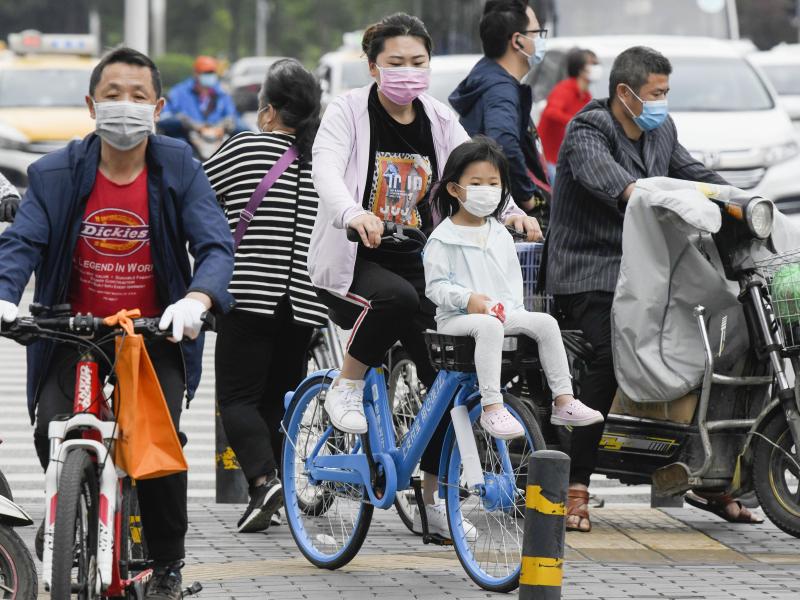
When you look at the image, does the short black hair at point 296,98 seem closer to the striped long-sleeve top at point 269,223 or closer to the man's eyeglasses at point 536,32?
the striped long-sleeve top at point 269,223

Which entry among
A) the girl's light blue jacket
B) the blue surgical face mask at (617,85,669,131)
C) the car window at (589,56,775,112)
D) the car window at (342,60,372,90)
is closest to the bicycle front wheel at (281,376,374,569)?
the girl's light blue jacket

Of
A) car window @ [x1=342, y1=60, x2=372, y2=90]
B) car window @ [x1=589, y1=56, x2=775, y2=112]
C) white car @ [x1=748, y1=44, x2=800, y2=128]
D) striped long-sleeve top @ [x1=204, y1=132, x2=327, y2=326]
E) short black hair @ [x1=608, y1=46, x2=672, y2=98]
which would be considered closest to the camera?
short black hair @ [x1=608, y1=46, x2=672, y2=98]

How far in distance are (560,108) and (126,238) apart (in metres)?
9.93

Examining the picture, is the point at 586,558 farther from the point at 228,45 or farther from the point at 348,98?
the point at 228,45

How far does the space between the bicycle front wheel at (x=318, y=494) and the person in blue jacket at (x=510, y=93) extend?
1.97 m

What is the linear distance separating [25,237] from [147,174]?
436 mm

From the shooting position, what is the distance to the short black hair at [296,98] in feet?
24.6

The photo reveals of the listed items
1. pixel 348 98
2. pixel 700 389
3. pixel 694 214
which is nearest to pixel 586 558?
pixel 700 389

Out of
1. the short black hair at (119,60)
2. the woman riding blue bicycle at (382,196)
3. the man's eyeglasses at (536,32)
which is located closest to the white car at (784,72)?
the man's eyeglasses at (536,32)

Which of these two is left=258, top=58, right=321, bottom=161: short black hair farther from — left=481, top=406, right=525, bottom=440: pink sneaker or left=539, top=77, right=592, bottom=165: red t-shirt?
left=539, top=77, right=592, bottom=165: red t-shirt

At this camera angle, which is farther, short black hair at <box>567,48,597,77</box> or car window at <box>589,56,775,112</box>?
car window at <box>589,56,775,112</box>

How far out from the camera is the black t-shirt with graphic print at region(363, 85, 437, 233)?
6.39 meters

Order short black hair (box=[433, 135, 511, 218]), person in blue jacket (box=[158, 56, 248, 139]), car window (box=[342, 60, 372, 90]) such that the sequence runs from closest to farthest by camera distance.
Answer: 1. short black hair (box=[433, 135, 511, 218])
2. person in blue jacket (box=[158, 56, 248, 139])
3. car window (box=[342, 60, 372, 90])

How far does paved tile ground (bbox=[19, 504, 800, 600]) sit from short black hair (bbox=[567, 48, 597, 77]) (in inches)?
299
